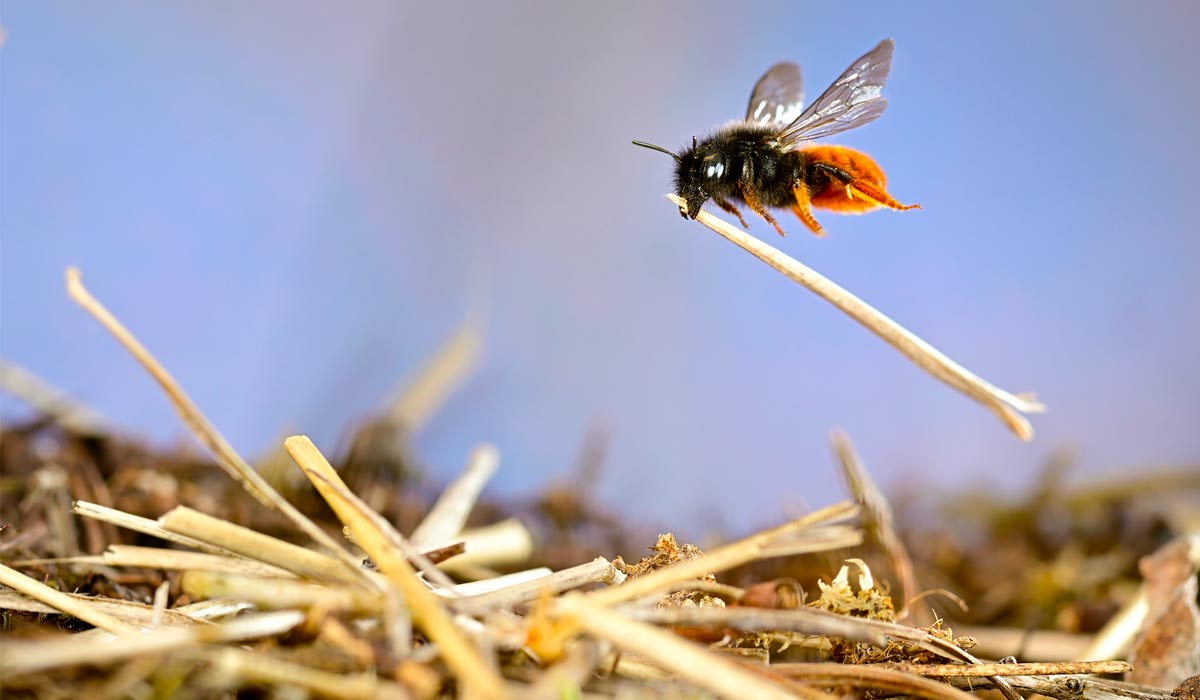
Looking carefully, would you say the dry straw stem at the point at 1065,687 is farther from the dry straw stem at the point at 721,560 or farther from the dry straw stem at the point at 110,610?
the dry straw stem at the point at 110,610

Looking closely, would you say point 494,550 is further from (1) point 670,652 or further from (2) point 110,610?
(1) point 670,652

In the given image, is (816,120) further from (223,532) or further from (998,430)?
(998,430)

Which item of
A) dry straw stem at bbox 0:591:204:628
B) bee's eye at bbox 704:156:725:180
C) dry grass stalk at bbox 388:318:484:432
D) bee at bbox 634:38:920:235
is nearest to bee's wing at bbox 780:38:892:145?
bee at bbox 634:38:920:235

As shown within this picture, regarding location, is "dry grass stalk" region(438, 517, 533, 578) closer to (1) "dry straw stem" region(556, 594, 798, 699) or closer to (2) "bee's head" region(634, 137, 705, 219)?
(2) "bee's head" region(634, 137, 705, 219)

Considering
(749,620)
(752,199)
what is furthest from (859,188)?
(749,620)

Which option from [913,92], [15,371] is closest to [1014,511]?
[913,92]

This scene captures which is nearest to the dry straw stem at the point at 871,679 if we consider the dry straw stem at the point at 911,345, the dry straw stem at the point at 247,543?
the dry straw stem at the point at 911,345
